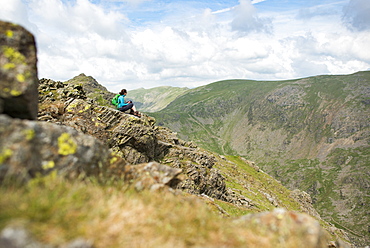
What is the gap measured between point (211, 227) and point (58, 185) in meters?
4.51

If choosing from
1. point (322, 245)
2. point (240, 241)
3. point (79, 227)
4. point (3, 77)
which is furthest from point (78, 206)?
point (322, 245)

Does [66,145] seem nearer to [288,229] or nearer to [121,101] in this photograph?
[288,229]

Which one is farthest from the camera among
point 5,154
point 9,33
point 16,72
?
point 9,33

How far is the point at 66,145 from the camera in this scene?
7.78m

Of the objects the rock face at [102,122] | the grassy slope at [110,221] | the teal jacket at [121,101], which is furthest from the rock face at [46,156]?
the teal jacket at [121,101]

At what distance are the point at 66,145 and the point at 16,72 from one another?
10.9ft

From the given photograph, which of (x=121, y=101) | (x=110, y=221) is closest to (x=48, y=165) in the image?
(x=110, y=221)

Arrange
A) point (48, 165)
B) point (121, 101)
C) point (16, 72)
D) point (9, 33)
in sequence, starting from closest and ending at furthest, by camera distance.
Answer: point (48, 165) < point (16, 72) < point (9, 33) < point (121, 101)

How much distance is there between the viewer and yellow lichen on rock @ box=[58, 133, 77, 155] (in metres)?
7.64

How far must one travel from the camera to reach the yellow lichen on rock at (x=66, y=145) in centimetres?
764

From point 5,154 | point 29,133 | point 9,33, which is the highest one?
point 9,33

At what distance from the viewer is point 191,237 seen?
560 cm

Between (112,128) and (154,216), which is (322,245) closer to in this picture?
(154,216)

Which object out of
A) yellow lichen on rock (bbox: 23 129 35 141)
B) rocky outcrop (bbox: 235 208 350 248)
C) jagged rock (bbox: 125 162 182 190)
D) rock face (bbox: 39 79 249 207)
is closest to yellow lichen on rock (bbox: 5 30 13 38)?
yellow lichen on rock (bbox: 23 129 35 141)
